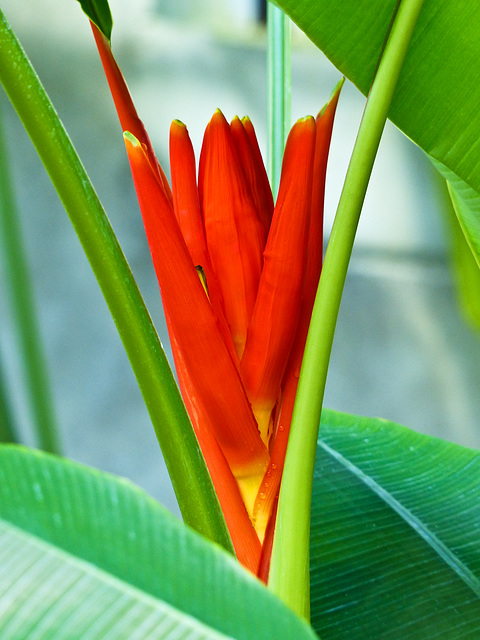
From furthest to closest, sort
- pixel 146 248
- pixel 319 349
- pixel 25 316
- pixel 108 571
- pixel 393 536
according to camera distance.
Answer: pixel 146 248
pixel 25 316
pixel 393 536
pixel 319 349
pixel 108 571

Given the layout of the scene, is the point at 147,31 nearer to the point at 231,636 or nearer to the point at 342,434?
the point at 342,434

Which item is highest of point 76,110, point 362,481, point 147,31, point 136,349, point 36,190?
point 147,31

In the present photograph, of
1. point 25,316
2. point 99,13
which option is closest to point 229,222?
point 99,13

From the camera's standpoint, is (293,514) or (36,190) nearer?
(293,514)

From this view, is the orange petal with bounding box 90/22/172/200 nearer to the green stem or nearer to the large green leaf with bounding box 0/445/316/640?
the green stem

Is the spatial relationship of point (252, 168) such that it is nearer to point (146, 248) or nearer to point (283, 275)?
point (283, 275)

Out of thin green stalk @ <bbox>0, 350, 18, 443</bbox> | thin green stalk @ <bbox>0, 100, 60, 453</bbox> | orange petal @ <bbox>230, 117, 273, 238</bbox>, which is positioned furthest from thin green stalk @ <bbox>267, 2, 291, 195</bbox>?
thin green stalk @ <bbox>0, 350, 18, 443</bbox>

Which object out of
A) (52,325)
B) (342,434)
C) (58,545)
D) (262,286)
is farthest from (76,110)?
(58,545)
